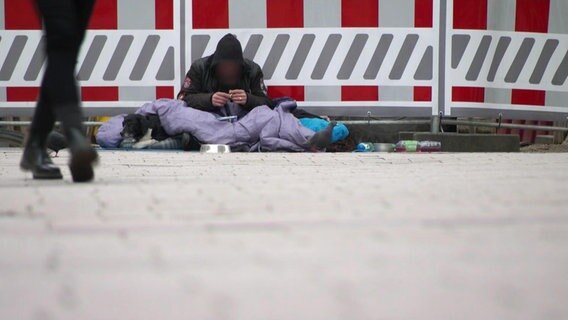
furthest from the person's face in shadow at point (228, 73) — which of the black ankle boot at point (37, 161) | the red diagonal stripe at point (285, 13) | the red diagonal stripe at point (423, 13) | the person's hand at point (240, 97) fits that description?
the black ankle boot at point (37, 161)

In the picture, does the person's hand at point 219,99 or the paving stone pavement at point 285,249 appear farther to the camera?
the person's hand at point 219,99

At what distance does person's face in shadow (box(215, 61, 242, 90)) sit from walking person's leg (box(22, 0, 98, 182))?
11.8ft

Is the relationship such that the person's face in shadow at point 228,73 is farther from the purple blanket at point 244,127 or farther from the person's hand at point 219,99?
the purple blanket at point 244,127

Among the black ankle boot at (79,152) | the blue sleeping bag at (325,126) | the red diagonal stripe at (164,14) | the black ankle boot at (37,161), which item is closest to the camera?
the black ankle boot at (79,152)

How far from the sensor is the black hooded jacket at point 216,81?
802cm

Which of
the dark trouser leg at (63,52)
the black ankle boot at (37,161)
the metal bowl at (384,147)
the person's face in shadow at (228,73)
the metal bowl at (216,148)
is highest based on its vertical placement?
the dark trouser leg at (63,52)

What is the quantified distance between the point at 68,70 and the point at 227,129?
362cm

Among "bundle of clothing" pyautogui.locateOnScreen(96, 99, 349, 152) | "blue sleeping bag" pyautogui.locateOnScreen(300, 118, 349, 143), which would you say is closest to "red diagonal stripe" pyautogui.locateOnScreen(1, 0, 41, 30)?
"bundle of clothing" pyautogui.locateOnScreen(96, 99, 349, 152)

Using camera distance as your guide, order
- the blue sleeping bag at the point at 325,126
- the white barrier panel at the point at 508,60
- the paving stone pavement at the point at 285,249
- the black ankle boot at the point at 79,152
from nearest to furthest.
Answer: the paving stone pavement at the point at 285,249 → the black ankle boot at the point at 79,152 → the blue sleeping bag at the point at 325,126 → the white barrier panel at the point at 508,60

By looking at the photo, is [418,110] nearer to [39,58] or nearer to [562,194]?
[39,58]

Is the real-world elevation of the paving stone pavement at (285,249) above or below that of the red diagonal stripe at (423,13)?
below

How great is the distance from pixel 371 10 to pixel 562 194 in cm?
442

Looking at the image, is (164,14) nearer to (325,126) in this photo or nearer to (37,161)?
(325,126)

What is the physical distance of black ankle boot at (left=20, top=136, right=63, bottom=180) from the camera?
4.69 metres
